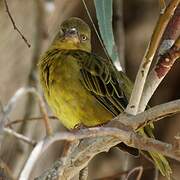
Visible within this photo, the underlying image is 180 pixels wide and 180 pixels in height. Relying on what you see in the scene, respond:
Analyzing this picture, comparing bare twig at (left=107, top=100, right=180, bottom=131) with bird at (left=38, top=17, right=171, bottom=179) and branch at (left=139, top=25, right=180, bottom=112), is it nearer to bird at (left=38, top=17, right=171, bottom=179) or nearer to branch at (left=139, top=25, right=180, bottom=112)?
branch at (left=139, top=25, right=180, bottom=112)

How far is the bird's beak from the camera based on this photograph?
2.99 meters

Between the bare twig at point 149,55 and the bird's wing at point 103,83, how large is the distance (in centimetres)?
83

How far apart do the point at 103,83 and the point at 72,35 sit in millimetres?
415

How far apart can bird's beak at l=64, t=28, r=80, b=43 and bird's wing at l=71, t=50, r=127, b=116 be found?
0.20 meters

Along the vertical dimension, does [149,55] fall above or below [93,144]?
above

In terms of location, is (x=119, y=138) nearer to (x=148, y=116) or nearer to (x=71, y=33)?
(x=148, y=116)

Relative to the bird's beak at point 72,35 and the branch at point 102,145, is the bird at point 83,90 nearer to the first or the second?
the bird's beak at point 72,35

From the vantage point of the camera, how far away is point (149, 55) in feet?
5.71

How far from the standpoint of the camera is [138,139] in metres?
1.66

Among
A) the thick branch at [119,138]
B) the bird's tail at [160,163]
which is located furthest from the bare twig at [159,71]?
the bird's tail at [160,163]

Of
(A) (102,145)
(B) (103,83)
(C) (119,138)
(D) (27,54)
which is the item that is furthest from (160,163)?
(D) (27,54)

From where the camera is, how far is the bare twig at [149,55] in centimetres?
170

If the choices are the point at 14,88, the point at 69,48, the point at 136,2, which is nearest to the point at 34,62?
the point at 14,88

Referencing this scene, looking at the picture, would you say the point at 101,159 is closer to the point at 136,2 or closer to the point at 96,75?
the point at 136,2
